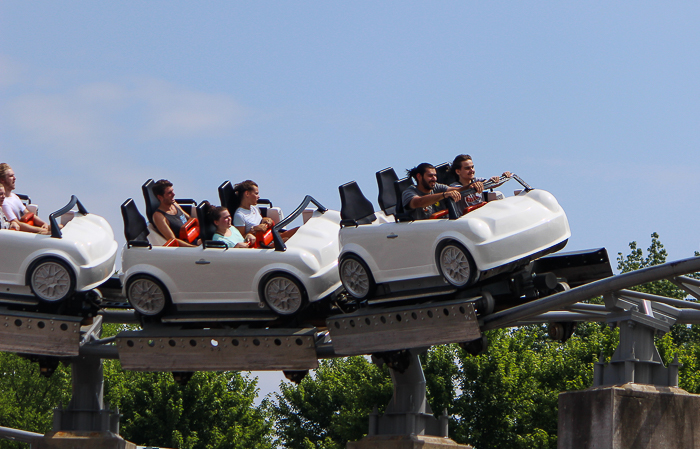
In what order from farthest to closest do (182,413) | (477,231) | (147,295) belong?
1. (182,413)
2. (147,295)
3. (477,231)

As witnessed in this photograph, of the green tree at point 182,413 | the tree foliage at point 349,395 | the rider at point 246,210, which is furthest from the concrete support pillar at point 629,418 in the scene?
the green tree at point 182,413

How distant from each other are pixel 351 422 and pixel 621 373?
70.3 feet

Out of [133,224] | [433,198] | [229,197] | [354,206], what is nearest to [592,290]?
[433,198]

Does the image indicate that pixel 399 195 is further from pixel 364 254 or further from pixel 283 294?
pixel 283 294

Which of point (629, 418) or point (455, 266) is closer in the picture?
point (629, 418)

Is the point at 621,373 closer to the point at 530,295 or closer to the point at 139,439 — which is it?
the point at 530,295

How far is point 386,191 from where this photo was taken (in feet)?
33.3

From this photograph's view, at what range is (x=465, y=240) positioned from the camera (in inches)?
353

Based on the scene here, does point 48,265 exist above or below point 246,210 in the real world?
below

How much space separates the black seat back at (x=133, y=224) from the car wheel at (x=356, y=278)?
2284 millimetres

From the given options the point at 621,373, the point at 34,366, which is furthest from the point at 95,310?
the point at 34,366

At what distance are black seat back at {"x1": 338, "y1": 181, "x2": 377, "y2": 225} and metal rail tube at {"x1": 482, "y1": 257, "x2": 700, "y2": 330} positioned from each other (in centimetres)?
168

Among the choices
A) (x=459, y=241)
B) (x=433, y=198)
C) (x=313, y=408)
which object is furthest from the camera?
(x=313, y=408)

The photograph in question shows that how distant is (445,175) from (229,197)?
2.47 metres
